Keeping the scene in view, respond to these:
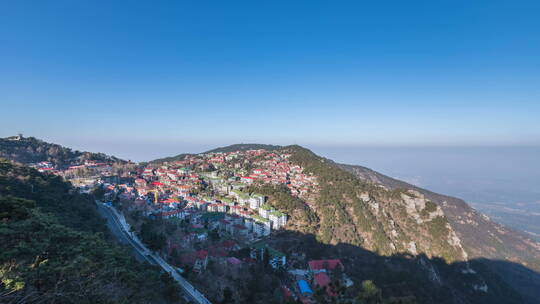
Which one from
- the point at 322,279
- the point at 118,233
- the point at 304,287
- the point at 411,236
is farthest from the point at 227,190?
the point at 411,236

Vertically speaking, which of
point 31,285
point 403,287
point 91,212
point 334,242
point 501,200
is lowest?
point 501,200

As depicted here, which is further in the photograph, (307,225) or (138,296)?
(307,225)

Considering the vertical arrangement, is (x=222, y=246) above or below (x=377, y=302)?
below

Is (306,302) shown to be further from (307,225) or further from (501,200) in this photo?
(501,200)

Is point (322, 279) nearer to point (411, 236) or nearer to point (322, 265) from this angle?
point (322, 265)

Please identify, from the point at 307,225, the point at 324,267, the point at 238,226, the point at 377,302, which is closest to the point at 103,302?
the point at 377,302

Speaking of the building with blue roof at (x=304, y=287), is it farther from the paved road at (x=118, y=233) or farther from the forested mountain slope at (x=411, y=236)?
the paved road at (x=118, y=233)

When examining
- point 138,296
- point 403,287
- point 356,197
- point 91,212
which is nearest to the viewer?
point 138,296
